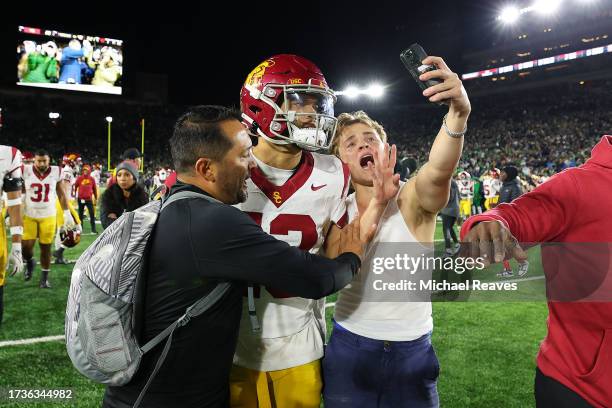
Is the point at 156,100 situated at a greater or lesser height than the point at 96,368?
greater

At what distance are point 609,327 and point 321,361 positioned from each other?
1.19 metres

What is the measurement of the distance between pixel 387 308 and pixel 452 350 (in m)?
3.39

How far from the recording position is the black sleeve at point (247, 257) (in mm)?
1630

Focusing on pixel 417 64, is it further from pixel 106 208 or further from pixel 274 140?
pixel 106 208

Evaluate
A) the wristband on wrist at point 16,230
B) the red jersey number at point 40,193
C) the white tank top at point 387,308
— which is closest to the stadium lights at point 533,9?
the red jersey number at point 40,193

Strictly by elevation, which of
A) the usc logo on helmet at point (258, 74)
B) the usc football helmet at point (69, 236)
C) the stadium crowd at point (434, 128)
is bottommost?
the usc football helmet at point (69, 236)

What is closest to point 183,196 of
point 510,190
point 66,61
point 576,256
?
point 576,256

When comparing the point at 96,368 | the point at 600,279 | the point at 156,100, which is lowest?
the point at 96,368

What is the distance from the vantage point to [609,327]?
153 cm

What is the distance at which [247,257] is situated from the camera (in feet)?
5.39

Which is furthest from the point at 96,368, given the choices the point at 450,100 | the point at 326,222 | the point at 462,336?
the point at 462,336

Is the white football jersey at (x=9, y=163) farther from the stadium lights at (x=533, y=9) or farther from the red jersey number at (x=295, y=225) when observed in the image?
the stadium lights at (x=533, y=9)

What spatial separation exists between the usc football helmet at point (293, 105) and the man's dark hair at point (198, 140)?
0.44m

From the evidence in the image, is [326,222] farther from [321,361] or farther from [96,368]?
[96,368]
